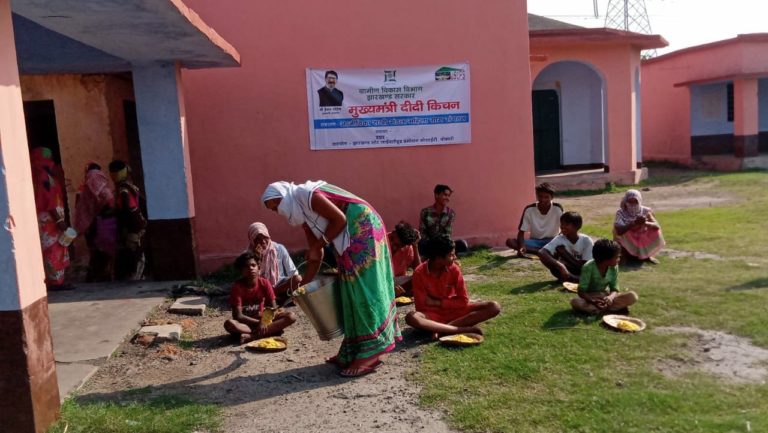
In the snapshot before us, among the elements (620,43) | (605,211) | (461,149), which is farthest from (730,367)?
(620,43)

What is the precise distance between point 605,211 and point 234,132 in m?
6.77

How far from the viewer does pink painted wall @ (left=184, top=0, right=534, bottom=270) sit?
827cm

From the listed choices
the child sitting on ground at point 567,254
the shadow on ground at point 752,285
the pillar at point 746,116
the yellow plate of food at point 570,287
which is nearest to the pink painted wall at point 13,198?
the yellow plate of food at point 570,287

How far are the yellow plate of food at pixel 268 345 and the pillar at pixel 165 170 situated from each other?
2.37 metres

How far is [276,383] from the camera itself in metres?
4.50

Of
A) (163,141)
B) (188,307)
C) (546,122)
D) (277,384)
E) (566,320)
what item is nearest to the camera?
(277,384)

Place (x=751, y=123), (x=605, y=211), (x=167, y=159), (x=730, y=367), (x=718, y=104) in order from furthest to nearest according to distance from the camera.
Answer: (x=718, y=104), (x=751, y=123), (x=605, y=211), (x=167, y=159), (x=730, y=367)

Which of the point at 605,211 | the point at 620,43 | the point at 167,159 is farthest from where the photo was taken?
the point at 620,43

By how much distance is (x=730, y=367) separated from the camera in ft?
13.7

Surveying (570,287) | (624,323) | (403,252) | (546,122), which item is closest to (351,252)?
(624,323)

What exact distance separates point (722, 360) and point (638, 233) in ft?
10.4

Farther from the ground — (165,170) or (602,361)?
(165,170)

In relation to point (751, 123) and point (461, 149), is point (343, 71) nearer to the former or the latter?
point (461, 149)

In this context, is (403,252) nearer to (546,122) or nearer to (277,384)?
(277,384)
